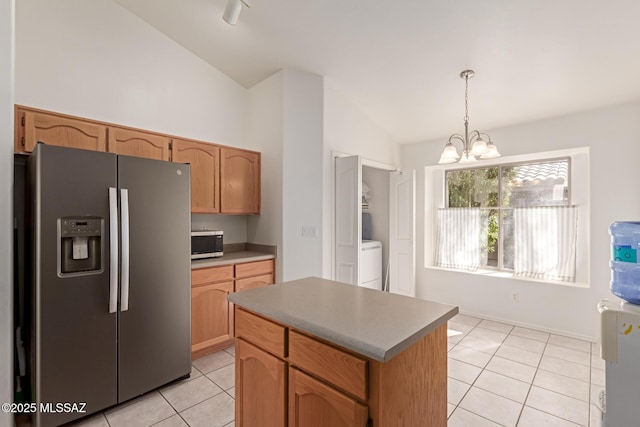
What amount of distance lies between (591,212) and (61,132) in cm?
508

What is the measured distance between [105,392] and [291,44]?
129 inches

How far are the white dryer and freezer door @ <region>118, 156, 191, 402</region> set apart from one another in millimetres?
2503

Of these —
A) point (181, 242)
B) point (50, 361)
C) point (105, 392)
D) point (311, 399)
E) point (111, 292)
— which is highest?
point (181, 242)

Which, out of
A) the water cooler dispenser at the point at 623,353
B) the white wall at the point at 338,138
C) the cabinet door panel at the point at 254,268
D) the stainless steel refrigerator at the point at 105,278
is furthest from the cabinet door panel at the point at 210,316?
the water cooler dispenser at the point at 623,353

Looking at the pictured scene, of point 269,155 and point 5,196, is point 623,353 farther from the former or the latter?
point 269,155

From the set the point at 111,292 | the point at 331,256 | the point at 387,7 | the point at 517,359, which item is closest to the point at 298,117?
the point at 387,7

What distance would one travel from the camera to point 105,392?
6.52 feet

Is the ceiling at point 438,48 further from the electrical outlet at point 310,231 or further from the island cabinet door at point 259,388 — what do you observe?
the island cabinet door at point 259,388

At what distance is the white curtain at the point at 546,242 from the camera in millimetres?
3354

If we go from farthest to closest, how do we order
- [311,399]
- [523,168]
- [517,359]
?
[523,168] < [517,359] < [311,399]

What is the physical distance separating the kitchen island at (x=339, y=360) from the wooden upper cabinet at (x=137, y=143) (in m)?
1.91

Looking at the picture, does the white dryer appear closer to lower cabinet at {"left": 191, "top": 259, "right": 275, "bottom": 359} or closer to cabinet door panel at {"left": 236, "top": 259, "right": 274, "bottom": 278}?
cabinet door panel at {"left": 236, "top": 259, "right": 274, "bottom": 278}

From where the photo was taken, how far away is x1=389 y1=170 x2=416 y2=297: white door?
4266 millimetres

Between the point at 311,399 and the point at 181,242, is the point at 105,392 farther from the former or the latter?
the point at 311,399
